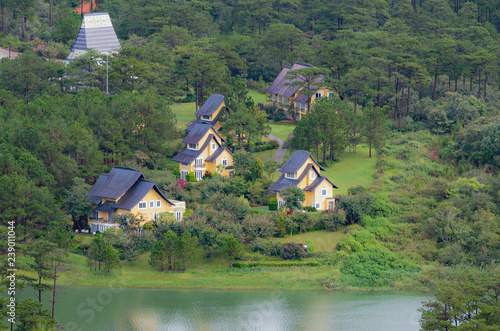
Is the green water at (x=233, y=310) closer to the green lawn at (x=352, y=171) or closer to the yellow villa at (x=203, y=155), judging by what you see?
the green lawn at (x=352, y=171)

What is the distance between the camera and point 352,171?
229 feet

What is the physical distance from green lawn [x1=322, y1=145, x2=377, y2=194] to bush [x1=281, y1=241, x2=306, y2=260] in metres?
10.1

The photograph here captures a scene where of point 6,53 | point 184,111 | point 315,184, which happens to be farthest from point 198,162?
point 6,53

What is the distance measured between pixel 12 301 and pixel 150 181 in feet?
61.1

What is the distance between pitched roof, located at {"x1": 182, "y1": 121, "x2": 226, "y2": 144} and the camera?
69.4m

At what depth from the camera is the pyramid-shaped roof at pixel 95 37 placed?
91.2 metres

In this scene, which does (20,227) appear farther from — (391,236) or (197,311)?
(391,236)

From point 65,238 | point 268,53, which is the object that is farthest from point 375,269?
point 268,53

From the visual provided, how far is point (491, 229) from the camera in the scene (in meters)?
56.1

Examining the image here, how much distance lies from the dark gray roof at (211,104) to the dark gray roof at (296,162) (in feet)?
47.4

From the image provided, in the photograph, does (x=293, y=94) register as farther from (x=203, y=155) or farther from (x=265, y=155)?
(x=203, y=155)

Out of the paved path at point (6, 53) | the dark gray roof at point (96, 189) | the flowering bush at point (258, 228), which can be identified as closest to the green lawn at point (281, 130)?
the flowering bush at point (258, 228)

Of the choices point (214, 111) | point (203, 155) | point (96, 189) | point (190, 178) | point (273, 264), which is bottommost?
point (273, 264)

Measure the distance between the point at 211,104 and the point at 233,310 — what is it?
3047cm
